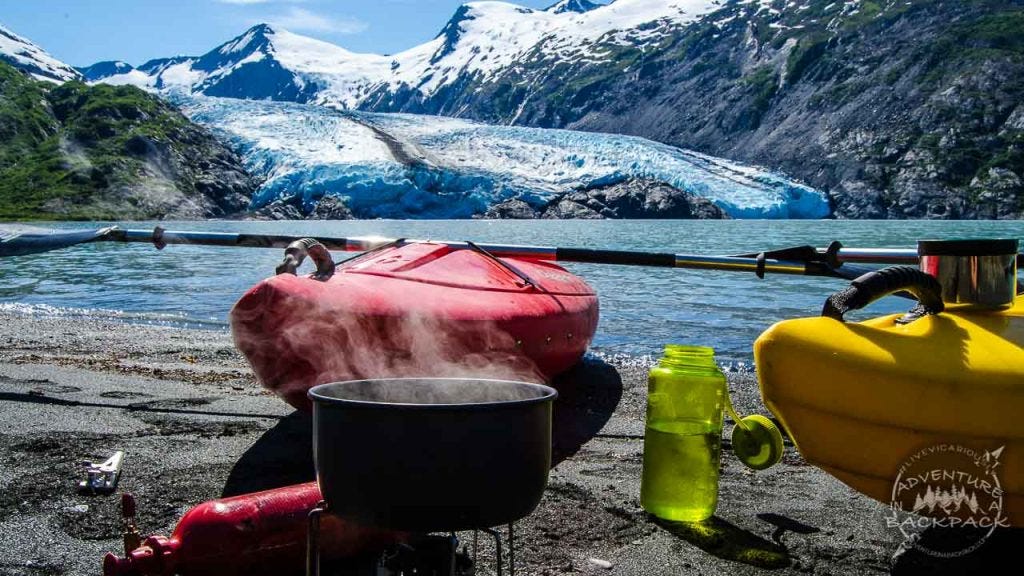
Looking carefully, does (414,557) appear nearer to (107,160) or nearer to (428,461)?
(428,461)

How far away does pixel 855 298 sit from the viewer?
2.39 meters

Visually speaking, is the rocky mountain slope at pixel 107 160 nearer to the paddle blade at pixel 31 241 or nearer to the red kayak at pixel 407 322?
the paddle blade at pixel 31 241

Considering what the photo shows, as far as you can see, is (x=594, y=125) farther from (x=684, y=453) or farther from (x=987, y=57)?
(x=684, y=453)

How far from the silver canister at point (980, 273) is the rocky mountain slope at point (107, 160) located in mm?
70254

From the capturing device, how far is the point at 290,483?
332 cm

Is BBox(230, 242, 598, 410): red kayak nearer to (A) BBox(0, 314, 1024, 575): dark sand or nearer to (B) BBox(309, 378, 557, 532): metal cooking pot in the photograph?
(A) BBox(0, 314, 1024, 575): dark sand

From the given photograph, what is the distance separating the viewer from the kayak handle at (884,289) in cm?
240

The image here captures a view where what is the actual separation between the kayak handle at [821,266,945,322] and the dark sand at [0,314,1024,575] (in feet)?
2.77

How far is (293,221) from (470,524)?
6204cm

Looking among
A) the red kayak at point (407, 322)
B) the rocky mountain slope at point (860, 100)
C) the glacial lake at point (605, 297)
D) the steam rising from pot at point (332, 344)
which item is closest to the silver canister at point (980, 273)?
the steam rising from pot at point (332, 344)

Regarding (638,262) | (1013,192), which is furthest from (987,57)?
(638,262)

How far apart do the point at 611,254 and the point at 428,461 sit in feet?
13.8

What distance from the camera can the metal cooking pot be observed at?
5.62 ft

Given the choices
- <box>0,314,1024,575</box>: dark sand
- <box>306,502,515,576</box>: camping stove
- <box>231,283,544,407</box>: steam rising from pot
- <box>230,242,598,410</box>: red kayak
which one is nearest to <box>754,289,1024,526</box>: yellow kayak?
<box>0,314,1024,575</box>: dark sand
